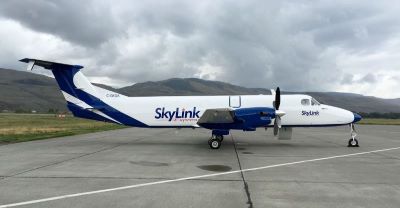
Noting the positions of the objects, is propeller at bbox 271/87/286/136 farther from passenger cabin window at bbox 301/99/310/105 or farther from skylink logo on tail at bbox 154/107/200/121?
skylink logo on tail at bbox 154/107/200/121

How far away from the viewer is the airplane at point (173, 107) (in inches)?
811

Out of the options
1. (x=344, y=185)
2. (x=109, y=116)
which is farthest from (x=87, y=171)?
(x=109, y=116)

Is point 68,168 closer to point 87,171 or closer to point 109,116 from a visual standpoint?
point 87,171

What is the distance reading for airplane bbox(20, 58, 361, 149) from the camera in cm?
2059

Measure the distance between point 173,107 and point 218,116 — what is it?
3662 mm

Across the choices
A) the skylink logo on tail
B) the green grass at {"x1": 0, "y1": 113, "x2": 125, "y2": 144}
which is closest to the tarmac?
the skylink logo on tail

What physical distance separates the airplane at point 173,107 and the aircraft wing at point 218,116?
0.72m

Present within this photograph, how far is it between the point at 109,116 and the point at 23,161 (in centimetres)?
789

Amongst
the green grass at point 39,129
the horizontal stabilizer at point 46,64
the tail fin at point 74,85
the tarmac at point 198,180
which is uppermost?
the horizontal stabilizer at point 46,64

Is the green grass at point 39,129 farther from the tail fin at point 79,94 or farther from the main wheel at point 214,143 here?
the main wheel at point 214,143

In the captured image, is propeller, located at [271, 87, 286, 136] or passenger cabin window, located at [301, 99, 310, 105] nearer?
propeller, located at [271, 87, 286, 136]

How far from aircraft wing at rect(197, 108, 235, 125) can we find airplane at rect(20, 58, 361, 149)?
0.72 m

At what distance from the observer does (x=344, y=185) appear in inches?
378

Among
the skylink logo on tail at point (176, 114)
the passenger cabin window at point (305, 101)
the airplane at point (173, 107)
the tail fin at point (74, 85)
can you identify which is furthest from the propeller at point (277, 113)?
the tail fin at point (74, 85)
